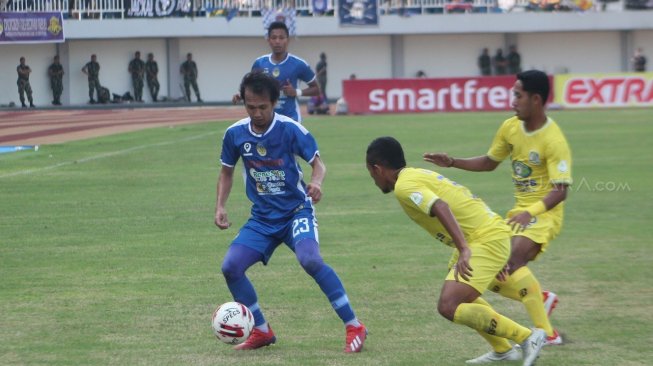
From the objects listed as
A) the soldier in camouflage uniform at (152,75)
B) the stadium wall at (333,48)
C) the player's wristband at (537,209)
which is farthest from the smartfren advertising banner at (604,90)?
the player's wristband at (537,209)

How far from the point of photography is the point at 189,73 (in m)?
55.9

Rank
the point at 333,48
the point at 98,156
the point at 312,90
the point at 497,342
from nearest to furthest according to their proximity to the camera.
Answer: the point at 497,342
the point at 312,90
the point at 98,156
the point at 333,48

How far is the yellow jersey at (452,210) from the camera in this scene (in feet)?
24.6

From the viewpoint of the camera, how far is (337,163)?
923 inches

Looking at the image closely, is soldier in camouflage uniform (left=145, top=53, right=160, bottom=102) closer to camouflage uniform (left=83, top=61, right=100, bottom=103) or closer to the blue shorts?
camouflage uniform (left=83, top=61, right=100, bottom=103)

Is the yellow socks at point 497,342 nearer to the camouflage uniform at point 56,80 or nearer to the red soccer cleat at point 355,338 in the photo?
the red soccer cleat at point 355,338

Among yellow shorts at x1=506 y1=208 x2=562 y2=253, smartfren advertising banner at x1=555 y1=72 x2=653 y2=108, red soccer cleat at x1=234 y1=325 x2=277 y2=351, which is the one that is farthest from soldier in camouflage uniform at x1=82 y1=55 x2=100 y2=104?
yellow shorts at x1=506 y1=208 x2=562 y2=253

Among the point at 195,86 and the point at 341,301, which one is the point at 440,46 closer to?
the point at 195,86

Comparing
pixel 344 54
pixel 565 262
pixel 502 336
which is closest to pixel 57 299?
pixel 502 336

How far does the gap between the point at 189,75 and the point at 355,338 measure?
4862 centimetres

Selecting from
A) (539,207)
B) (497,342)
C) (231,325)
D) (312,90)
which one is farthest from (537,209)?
(312,90)

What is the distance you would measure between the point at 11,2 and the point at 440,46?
68.0 ft

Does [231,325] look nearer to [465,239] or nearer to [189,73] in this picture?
[465,239]

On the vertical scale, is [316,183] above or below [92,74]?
below
